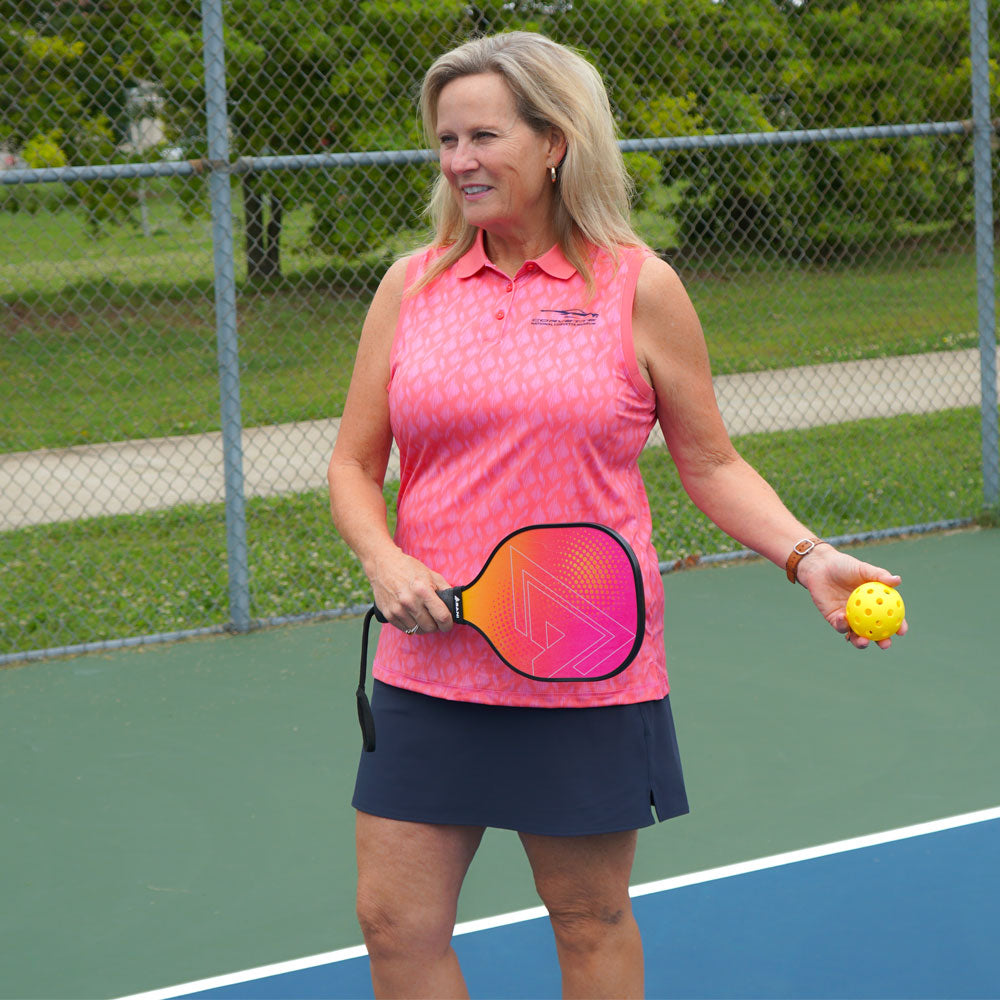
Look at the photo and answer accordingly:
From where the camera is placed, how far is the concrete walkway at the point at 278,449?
902cm

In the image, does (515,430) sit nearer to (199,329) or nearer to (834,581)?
(834,581)

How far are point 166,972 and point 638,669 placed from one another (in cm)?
167

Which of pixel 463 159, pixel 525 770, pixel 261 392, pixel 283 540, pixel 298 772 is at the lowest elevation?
pixel 261 392

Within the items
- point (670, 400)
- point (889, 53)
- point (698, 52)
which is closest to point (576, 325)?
point (670, 400)

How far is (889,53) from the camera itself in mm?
15156

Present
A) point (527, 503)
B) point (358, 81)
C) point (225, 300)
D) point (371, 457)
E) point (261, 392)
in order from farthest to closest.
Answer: point (261, 392) → point (358, 81) → point (225, 300) → point (371, 457) → point (527, 503)

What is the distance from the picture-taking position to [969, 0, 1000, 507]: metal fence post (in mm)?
6777

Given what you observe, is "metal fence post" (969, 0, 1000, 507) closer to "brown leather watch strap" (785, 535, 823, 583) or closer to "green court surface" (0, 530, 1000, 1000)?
"green court surface" (0, 530, 1000, 1000)

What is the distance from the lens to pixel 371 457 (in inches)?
97.9

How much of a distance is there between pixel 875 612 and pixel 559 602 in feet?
1.62

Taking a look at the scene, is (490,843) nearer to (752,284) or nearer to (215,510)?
(215,510)

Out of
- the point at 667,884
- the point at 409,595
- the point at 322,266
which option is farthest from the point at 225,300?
the point at 322,266

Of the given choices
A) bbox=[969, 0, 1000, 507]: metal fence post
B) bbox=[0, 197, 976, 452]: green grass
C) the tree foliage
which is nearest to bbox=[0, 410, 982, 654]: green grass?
bbox=[969, 0, 1000, 507]: metal fence post

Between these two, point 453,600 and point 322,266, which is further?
point 322,266
